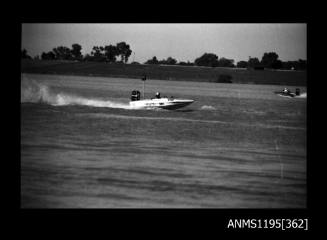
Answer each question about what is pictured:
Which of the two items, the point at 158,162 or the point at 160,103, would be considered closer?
the point at 158,162

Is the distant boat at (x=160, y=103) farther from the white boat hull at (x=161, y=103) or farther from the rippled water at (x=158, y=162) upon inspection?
the rippled water at (x=158, y=162)

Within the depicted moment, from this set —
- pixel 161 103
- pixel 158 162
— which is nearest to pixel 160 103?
pixel 161 103

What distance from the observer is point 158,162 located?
2122 centimetres

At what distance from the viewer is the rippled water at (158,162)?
637 inches

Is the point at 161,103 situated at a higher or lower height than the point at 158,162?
higher

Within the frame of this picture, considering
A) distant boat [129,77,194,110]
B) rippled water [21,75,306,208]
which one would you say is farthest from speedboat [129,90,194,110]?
rippled water [21,75,306,208]

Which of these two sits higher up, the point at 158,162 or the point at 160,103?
the point at 160,103

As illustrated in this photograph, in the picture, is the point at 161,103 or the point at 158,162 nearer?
the point at 158,162

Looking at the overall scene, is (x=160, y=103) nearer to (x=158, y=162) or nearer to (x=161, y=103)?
(x=161, y=103)

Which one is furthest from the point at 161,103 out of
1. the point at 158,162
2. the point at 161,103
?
the point at 158,162

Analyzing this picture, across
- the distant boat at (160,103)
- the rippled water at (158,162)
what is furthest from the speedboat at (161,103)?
the rippled water at (158,162)

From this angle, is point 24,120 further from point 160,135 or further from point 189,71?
point 189,71
